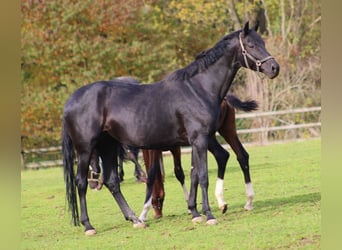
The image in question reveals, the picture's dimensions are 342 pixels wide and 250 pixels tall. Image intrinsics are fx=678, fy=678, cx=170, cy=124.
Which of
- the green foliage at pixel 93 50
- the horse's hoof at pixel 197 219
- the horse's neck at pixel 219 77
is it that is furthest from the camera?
the green foliage at pixel 93 50

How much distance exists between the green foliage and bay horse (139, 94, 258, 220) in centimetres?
1522

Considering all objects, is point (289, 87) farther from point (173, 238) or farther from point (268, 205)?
point (173, 238)

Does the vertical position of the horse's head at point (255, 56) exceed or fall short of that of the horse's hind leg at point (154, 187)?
it exceeds it

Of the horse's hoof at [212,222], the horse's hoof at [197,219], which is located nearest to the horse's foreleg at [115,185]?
the horse's hoof at [197,219]

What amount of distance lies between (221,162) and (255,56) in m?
1.39

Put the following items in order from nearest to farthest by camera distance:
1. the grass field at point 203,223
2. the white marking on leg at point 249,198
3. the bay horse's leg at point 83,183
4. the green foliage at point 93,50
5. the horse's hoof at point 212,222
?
the grass field at point 203,223 → the horse's hoof at point 212,222 → the bay horse's leg at point 83,183 → the white marking on leg at point 249,198 → the green foliage at point 93,50

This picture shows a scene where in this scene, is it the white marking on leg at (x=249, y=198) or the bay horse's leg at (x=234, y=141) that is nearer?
Answer: the white marking on leg at (x=249, y=198)

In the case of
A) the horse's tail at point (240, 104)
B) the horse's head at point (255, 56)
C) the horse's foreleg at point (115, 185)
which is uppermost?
the horse's head at point (255, 56)

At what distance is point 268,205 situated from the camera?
873 centimetres

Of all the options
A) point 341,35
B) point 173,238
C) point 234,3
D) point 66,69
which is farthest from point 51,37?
point 341,35

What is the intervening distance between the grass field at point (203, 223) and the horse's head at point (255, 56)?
1650 millimetres

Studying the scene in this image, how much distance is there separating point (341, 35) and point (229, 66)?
7017 millimetres

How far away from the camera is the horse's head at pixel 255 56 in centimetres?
767

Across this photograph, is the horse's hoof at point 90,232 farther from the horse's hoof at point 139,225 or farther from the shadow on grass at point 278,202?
the shadow on grass at point 278,202
